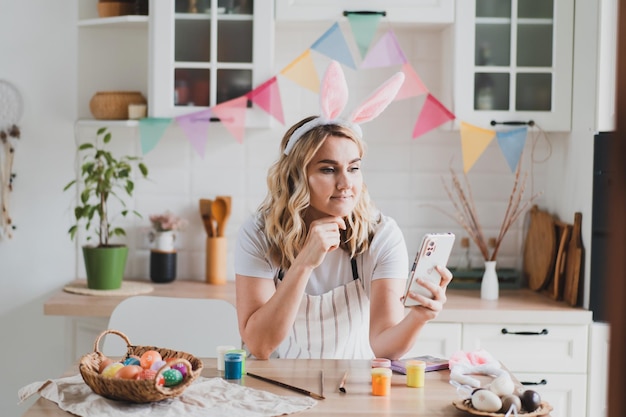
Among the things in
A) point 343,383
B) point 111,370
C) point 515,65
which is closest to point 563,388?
point 515,65

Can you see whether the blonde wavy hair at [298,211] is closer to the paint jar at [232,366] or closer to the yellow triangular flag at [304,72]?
the paint jar at [232,366]

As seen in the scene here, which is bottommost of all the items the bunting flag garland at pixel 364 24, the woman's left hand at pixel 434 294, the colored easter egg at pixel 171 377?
the colored easter egg at pixel 171 377

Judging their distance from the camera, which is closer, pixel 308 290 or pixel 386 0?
pixel 308 290

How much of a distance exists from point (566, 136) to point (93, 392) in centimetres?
239

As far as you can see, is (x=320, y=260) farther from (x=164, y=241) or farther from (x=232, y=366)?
(x=164, y=241)

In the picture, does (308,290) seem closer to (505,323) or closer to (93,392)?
(93,392)

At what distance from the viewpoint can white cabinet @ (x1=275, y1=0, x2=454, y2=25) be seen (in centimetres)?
326

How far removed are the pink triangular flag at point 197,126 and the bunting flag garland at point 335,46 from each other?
1.72ft

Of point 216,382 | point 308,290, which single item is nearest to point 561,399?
point 308,290

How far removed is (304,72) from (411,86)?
1.48 ft

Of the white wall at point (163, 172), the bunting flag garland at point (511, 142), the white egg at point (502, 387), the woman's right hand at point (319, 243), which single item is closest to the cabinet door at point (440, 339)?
the white wall at point (163, 172)

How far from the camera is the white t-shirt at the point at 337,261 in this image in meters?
2.29

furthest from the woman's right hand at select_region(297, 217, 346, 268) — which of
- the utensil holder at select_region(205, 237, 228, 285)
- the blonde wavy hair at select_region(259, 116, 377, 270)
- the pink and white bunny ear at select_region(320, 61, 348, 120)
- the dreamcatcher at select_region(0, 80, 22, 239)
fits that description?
the dreamcatcher at select_region(0, 80, 22, 239)

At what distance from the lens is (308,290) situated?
2.37 m
